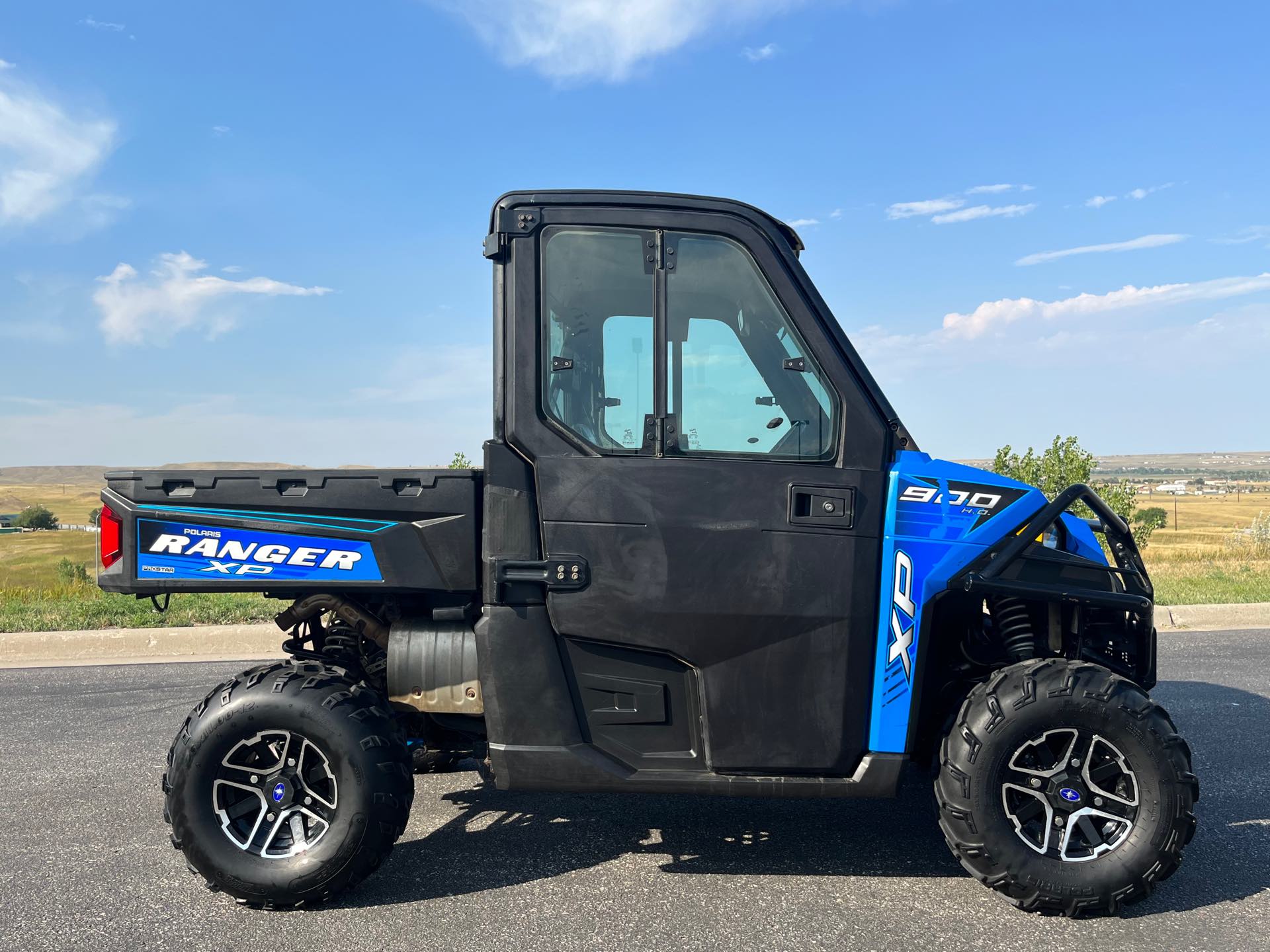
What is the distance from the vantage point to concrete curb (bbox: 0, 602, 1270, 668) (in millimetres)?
7918

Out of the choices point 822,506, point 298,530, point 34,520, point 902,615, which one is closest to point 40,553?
point 34,520

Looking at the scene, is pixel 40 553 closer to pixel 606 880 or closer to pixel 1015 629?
pixel 606 880

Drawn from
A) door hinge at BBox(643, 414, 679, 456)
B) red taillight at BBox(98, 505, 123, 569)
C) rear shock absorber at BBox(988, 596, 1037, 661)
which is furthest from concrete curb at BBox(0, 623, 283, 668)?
rear shock absorber at BBox(988, 596, 1037, 661)

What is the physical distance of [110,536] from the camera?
3.61m

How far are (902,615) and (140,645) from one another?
709cm

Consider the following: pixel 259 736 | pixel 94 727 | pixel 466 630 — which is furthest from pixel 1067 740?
pixel 94 727

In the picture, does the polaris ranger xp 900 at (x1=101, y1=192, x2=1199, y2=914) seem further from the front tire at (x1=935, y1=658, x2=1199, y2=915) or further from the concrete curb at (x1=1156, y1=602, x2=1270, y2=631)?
the concrete curb at (x1=1156, y1=602, x2=1270, y2=631)

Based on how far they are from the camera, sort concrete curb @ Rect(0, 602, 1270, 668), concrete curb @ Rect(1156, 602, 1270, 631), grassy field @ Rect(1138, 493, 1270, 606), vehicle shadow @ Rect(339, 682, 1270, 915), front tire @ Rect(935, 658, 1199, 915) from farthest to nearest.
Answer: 1. grassy field @ Rect(1138, 493, 1270, 606)
2. concrete curb @ Rect(1156, 602, 1270, 631)
3. concrete curb @ Rect(0, 602, 1270, 668)
4. vehicle shadow @ Rect(339, 682, 1270, 915)
5. front tire @ Rect(935, 658, 1199, 915)

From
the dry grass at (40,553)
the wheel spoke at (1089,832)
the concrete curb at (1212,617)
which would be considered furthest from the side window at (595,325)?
the dry grass at (40,553)

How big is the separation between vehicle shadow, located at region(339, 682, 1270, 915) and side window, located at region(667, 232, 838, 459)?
166 centimetres

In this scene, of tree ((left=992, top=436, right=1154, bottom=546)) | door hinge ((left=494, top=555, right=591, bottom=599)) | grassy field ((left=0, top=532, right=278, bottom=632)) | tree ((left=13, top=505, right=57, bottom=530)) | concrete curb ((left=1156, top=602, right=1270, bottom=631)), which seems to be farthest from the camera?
tree ((left=13, top=505, right=57, bottom=530))

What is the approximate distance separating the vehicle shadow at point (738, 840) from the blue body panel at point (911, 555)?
73 cm

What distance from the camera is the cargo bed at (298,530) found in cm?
352

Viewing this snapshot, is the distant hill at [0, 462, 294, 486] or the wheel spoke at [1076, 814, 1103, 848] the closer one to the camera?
the wheel spoke at [1076, 814, 1103, 848]
